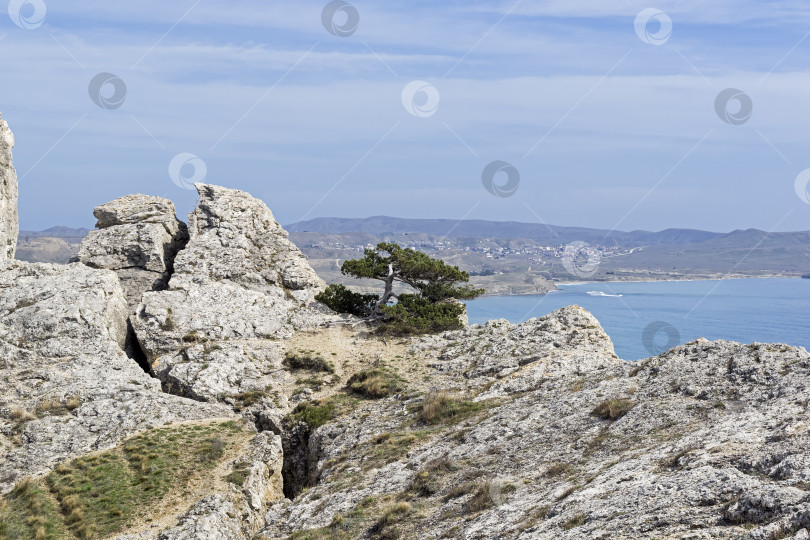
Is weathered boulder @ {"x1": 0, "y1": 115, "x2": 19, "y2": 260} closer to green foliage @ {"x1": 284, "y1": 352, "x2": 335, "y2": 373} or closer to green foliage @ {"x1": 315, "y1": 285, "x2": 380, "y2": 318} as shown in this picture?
green foliage @ {"x1": 315, "y1": 285, "x2": 380, "y2": 318}

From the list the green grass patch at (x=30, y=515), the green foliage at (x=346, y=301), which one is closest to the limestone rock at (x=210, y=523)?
the green grass patch at (x=30, y=515)

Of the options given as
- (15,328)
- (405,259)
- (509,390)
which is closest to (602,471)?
(509,390)

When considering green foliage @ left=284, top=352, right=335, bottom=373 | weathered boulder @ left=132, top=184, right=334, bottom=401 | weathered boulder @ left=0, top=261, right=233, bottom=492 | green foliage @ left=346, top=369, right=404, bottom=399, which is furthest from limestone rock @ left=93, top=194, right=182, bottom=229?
green foliage @ left=346, top=369, right=404, bottom=399

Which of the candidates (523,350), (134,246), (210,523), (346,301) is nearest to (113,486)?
(210,523)

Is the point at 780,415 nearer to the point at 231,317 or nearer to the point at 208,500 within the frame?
the point at 208,500

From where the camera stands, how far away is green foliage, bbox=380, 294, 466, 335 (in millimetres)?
43062

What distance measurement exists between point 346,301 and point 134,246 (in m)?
16.1

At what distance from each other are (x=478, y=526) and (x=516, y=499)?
1.96 meters

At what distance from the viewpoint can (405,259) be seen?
4512 centimetres

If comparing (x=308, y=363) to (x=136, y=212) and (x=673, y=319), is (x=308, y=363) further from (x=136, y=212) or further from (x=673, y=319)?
(x=673, y=319)

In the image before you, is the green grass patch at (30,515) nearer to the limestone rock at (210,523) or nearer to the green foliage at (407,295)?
the limestone rock at (210,523)

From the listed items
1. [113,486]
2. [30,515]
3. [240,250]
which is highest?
[240,250]

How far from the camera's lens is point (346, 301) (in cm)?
4597

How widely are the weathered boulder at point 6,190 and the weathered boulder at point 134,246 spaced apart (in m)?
4.73
